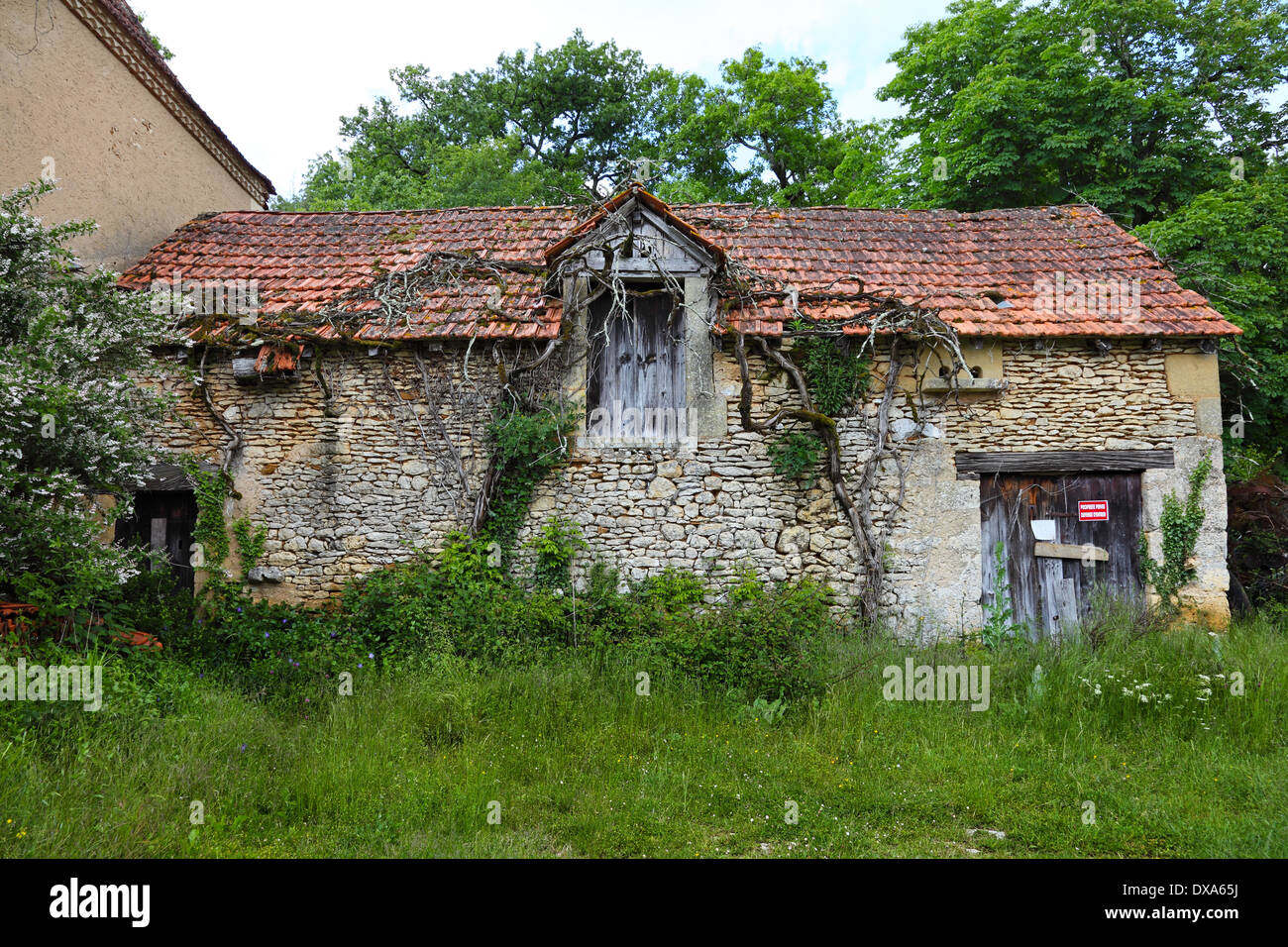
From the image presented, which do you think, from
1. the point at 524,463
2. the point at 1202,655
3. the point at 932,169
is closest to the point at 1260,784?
the point at 1202,655

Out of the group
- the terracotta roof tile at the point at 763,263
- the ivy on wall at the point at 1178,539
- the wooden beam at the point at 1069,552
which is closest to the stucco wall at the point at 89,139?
the terracotta roof tile at the point at 763,263

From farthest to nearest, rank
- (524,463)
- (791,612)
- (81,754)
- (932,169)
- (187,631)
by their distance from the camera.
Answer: (932,169)
(524,463)
(791,612)
(187,631)
(81,754)

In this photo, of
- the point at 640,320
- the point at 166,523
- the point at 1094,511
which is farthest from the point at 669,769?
the point at 166,523

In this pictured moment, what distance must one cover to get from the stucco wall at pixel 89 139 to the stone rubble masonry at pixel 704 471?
2.62m

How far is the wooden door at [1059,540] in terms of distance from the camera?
24.7 ft

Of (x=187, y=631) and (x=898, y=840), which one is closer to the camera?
(x=898, y=840)

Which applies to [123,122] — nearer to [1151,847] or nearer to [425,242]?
[425,242]

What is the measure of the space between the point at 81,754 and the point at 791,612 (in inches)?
219

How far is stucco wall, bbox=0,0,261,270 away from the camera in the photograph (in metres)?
7.55

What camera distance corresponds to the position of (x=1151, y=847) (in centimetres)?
388

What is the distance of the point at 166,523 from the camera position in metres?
7.99

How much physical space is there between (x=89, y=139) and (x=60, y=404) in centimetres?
528

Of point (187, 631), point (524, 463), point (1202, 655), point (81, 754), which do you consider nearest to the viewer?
point (81, 754)

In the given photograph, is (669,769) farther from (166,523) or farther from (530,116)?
(530,116)
